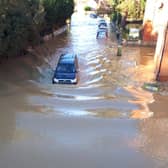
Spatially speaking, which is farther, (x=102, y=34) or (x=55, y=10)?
(x=102, y=34)

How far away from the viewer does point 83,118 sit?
14.0 m

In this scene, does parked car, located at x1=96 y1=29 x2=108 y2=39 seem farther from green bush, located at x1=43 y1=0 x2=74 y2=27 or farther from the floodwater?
the floodwater

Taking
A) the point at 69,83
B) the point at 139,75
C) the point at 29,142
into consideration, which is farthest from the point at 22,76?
the point at 29,142

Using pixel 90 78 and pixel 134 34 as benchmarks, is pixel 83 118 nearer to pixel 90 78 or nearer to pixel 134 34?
pixel 90 78

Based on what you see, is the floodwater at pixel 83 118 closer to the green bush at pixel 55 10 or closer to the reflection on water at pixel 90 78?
the reflection on water at pixel 90 78

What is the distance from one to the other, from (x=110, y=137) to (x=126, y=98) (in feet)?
16.1

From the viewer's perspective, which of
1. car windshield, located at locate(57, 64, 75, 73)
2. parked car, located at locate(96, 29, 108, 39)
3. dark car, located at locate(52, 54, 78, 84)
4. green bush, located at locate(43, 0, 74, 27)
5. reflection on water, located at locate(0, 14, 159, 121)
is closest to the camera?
reflection on water, located at locate(0, 14, 159, 121)

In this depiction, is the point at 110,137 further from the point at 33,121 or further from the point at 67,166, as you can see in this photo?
the point at 33,121

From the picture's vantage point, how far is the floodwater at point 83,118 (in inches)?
428

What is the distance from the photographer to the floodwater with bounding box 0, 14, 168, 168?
1088 cm

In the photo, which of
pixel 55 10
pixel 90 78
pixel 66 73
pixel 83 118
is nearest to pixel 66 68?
pixel 66 73

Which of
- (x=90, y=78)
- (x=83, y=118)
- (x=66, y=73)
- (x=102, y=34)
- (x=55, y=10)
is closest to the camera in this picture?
(x=83, y=118)

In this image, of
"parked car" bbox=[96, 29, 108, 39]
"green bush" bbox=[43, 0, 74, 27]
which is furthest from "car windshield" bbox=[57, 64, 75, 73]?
"parked car" bbox=[96, 29, 108, 39]

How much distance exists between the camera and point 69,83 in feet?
64.4
